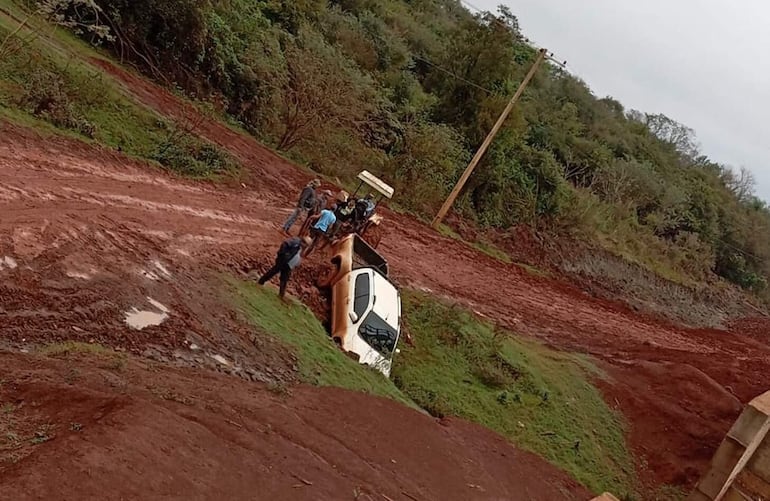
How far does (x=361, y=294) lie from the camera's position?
553 inches

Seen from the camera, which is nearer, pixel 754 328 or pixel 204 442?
pixel 204 442

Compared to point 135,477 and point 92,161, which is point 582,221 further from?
point 135,477

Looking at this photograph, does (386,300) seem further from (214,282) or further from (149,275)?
(149,275)

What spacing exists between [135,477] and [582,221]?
35788 millimetres

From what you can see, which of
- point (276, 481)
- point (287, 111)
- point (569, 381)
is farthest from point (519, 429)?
point (287, 111)

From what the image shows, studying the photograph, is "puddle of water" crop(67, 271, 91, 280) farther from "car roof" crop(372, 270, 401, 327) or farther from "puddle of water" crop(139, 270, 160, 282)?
"car roof" crop(372, 270, 401, 327)

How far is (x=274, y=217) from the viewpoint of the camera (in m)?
18.1

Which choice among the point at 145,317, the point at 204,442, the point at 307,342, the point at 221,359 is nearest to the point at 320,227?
the point at 307,342

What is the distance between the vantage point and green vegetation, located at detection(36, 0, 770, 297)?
25.6 metres

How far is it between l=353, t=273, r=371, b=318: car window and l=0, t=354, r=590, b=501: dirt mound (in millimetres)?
2629

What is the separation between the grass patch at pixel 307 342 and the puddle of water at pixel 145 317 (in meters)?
1.61

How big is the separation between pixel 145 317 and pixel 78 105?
31.6 ft

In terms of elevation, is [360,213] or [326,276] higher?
[360,213]

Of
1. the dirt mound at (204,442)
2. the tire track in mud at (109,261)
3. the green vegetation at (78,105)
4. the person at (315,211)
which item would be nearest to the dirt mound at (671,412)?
the dirt mound at (204,442)
